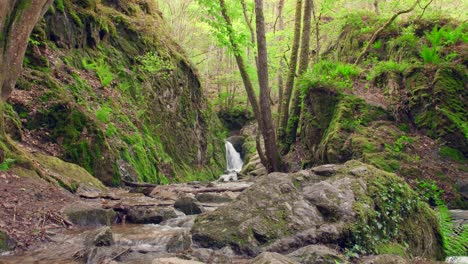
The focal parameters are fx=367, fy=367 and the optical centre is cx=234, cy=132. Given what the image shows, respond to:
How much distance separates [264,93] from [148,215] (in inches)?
189

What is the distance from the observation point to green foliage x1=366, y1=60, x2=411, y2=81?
10.2 metres

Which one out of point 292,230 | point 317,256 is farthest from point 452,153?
point 317,256

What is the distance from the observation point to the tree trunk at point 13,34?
18.3 ft

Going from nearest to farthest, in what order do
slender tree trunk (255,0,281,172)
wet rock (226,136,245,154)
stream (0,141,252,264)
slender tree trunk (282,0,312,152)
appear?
stream (0,141,252,264)
slender tree trunk (255,0,281,172)
slender tree trunk (282,0,312,152)
wet rock (226,136,245,154)

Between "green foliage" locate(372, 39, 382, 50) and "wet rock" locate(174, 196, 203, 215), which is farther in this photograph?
"green foliage" locate(372, 39, 382, 50)

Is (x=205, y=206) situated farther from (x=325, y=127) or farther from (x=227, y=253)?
(x=325, y=127)

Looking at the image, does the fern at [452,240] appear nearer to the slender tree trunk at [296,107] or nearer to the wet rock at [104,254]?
the wet rock at [104,254]

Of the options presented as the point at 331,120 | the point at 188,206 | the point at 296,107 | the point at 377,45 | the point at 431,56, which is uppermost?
the point at 377,45

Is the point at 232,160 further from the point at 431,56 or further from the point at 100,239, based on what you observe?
the point at 100,239

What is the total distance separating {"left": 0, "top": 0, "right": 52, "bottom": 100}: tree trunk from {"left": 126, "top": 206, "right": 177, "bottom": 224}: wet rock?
278 centimetres

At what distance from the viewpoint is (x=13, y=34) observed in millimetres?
5707

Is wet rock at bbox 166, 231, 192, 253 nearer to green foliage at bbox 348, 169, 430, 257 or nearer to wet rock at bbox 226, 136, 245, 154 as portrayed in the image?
green foliage at bbox 348, 169, 430, 257

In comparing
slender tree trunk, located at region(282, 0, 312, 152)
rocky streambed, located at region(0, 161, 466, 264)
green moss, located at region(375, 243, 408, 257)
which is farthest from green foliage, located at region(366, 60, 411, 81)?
green moss, located at region(375, 243, 408, 257)

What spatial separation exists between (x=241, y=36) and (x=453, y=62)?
18.1 ft
